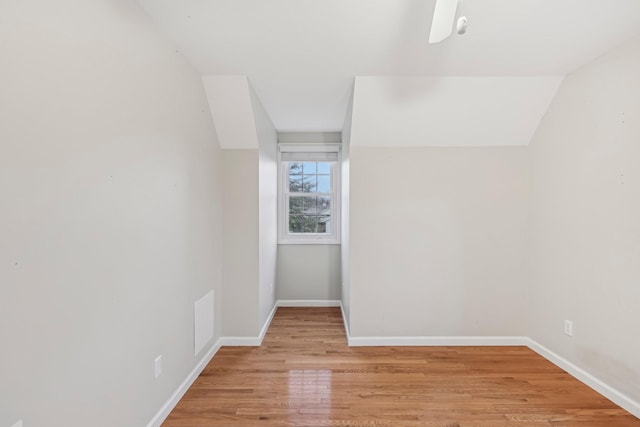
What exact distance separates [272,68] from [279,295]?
2.93m

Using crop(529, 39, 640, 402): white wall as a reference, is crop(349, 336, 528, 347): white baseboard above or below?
below

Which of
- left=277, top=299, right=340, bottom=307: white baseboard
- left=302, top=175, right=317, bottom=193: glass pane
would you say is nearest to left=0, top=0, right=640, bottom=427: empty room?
left=277, top=299, right=340, bottom=307: white baseboard

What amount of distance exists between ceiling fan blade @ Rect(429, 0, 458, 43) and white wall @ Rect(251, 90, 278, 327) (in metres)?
1.72

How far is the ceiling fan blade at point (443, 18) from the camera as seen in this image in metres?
1.34

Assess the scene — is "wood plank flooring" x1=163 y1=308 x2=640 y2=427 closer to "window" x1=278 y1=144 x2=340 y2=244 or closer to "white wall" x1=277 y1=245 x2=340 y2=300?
"white wall" x1=277 y1=245 x2=340 y2=300

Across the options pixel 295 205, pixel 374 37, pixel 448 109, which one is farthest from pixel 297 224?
pixel 374 37

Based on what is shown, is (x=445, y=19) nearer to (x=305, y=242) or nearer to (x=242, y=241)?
(x=242, y=241)

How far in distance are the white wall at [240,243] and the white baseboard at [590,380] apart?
8.62 ft

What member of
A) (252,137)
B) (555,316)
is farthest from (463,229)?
(252,137)

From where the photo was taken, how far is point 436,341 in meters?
3.01

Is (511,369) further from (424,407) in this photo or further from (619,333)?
(424,407)

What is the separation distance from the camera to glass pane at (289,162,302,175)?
4.36 metres

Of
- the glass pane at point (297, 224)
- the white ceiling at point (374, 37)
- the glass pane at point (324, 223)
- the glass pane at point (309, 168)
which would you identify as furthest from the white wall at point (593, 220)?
the glass pane at point (297, 224)

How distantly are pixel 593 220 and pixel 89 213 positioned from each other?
3153mm
